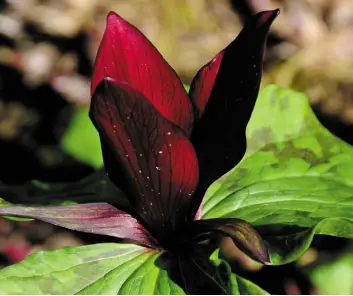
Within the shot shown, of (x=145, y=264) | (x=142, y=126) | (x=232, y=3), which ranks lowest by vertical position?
(x=145, y=264)

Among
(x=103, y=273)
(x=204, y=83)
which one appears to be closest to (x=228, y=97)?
(x=204, y=83)

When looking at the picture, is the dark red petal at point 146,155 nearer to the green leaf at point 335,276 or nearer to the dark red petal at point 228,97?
the dark red petal at point 228,97

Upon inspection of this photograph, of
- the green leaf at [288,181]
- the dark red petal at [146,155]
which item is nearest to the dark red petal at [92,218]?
the dark red petal at [146,155]

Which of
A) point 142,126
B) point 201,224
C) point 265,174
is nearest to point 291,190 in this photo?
point 265,174

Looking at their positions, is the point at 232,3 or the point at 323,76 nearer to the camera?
the point at 323,76

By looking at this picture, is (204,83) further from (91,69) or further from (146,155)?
(91,69)

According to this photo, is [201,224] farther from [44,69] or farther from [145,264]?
[44,69]
